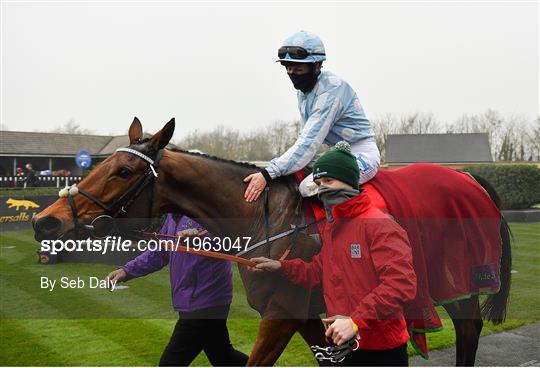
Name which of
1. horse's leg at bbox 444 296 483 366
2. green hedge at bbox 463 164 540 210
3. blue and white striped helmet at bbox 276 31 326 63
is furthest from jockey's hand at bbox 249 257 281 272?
green hedge at bbox 463 164 540 210

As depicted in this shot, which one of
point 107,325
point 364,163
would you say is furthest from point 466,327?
point 107,325

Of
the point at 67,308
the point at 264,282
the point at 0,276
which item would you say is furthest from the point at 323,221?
the point at 0,276

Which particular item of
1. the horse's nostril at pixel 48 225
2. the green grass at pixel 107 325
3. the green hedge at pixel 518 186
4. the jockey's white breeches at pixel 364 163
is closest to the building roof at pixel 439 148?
the green hedge at pixel 518 186

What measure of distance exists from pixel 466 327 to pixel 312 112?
1.88m

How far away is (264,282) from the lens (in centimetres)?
271

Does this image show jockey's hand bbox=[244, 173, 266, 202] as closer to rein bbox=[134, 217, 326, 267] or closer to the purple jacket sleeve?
rein bbox=[134, 217, 326, 267]

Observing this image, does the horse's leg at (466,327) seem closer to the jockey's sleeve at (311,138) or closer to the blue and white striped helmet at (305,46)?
the jockey's sleeve at (311,138)

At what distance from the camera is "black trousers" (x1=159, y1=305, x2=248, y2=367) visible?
314cm

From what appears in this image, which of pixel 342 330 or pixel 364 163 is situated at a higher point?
pixel 364 163

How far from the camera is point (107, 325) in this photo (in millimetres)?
5496

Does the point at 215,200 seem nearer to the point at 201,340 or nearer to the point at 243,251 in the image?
the point at 243,251

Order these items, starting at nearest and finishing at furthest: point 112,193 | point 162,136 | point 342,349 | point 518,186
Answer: point 342,349, point 112,193, point 162,136, point 518,186

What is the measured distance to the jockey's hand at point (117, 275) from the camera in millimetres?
2977

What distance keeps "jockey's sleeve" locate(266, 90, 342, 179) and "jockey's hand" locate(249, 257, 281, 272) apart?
0.45m
